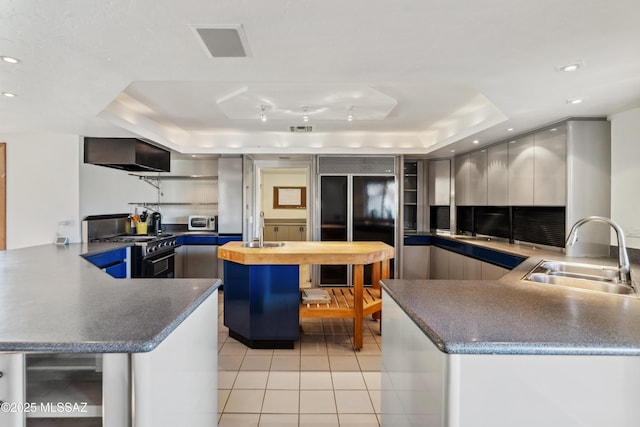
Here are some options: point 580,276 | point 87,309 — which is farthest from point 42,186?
point 580,276

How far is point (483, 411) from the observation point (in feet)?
3.31

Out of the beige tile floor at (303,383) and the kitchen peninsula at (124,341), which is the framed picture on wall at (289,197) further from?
the kitchen peninsula at (124,341)

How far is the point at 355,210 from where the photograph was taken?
514cm

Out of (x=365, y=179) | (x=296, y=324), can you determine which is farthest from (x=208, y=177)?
(x=296, y=324)

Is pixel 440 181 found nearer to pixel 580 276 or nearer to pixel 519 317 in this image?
pixel 580 276

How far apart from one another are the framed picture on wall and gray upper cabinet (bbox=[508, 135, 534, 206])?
5.09m

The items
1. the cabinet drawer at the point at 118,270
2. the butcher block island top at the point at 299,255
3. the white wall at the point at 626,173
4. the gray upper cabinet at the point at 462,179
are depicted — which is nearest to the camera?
the white wall at the point at 626,173

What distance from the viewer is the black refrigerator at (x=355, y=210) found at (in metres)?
5.12

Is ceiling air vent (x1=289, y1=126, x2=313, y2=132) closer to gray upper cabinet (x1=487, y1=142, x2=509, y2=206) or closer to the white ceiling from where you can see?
the white ceiling

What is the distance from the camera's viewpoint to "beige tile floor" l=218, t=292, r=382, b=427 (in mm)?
2080

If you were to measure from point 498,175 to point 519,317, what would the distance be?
3.38m

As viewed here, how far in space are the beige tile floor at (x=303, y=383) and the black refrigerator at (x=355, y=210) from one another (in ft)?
6.25

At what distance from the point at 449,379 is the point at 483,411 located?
15cm

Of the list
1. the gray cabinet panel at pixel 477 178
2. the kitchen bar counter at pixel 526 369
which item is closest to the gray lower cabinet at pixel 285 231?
the gray cabinet panel at pixel 477 178
